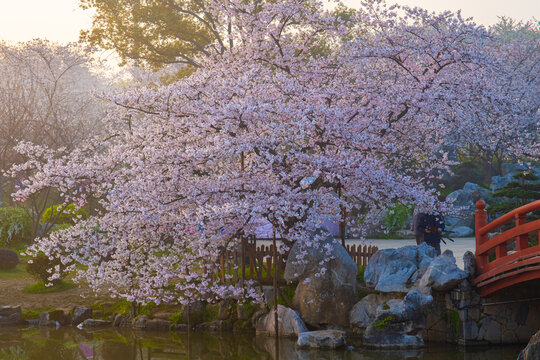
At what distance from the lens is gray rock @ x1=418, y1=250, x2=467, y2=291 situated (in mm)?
15298

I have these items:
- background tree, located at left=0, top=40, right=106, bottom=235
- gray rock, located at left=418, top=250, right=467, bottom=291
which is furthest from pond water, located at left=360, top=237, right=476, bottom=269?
background tree, located at left=0, top=40, right=106, bottom=235

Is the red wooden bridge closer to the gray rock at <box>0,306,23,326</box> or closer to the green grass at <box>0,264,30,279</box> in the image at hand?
the gray rock at <box>0,306,23,326</box>

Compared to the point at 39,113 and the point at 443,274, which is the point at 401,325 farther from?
the point at 39,113

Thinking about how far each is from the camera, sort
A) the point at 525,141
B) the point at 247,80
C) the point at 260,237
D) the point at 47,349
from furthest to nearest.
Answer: the point at 525,141 < the point at 260,237 < the point at 47,349 < the point at 247,80

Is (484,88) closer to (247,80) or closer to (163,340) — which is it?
(247,80)

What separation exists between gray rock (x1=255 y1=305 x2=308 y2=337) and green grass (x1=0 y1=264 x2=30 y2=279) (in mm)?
11292

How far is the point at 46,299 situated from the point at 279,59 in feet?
36.6

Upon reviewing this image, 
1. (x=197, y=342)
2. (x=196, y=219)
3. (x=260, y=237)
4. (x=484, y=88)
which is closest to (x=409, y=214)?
(x=260, y=237)

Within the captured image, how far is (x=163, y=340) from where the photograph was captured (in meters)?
16.9

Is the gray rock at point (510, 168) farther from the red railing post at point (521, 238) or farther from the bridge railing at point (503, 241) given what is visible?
the red railing post at point (521, 238)

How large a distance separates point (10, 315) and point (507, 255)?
14.6m

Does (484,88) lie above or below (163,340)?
above

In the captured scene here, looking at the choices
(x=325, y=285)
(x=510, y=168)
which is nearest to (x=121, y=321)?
(x=325, y=285)

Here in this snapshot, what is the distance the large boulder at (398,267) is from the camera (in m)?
16.3
